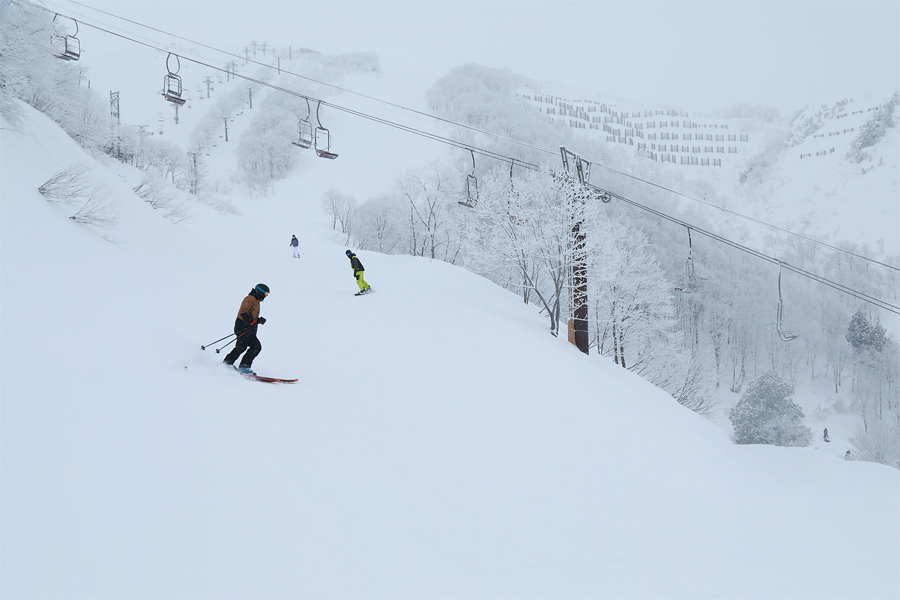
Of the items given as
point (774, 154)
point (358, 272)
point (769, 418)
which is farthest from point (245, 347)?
point (774, 154)

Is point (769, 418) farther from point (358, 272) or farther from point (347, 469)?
point (347, 469)

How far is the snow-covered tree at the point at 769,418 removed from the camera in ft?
105

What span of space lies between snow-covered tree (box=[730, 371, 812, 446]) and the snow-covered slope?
21403 millimetres

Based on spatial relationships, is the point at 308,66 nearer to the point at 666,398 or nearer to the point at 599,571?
the point at 666,398

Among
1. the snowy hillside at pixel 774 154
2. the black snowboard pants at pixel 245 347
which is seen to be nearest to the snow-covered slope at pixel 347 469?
the black snowboard pants at pixel 245 347

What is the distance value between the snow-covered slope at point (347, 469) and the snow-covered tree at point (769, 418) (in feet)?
70.2

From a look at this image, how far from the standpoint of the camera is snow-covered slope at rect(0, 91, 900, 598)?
4277 millimetres

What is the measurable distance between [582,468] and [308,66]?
132 metres

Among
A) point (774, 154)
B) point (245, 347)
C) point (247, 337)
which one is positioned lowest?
point (245, 347)

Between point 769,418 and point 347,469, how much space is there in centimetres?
3493

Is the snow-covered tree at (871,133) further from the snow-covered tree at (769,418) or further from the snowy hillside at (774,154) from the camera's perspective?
the snow-covered tree at (769,418)

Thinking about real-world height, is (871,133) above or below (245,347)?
above

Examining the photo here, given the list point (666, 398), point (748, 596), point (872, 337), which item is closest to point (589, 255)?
point (666, 398)

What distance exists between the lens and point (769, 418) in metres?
32.5
